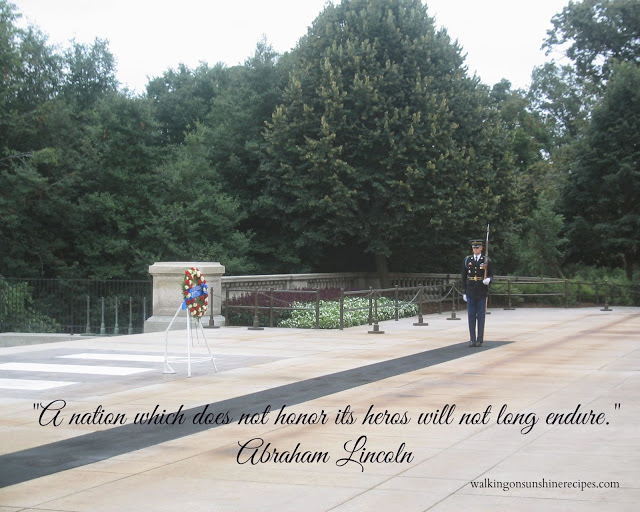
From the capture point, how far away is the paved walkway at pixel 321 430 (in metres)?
6.27

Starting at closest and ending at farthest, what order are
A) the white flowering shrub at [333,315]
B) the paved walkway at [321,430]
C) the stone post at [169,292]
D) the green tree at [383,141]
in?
the paved walkway at [321,430] → the stone post at [169,292] → the white flowering shrub at [333,315] → the green tree at [383,141]

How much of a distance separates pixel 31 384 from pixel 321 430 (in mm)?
4982

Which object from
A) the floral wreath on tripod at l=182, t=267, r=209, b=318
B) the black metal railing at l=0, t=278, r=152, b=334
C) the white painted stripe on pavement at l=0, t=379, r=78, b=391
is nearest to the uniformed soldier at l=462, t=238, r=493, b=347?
the floral wreath on tripod at l=182, t=267, r=209, b=318

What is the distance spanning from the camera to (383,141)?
30172mm

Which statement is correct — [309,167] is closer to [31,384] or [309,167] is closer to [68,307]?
[68,307]

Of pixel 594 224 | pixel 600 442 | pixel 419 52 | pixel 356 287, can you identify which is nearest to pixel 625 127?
pixel 594 224

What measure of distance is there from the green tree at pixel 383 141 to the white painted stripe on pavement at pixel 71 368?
16.6 metres

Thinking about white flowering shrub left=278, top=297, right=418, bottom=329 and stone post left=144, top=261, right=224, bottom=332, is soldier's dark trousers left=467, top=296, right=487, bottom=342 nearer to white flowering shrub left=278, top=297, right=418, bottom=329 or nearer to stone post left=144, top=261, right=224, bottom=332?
white flowering shrub left=278, top=297, right=418, bottom=329

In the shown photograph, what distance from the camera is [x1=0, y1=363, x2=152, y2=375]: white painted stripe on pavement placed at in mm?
13070

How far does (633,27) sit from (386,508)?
4808 cm

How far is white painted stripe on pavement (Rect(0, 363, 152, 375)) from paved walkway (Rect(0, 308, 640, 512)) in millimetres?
44

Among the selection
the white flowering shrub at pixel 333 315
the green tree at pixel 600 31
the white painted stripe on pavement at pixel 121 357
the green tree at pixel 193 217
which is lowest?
the white painted stripe on pavement at pixel 121 357

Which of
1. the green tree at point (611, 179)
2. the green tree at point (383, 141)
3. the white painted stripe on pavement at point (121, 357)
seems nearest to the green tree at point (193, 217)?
the green tree at point (383, 141)

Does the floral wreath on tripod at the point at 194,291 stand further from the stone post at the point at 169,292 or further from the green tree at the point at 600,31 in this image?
the green tree at the point at 600,31
